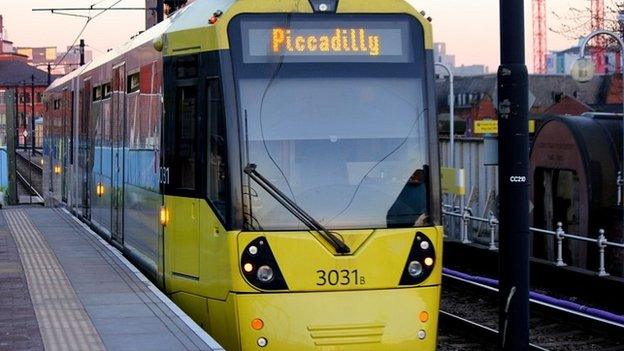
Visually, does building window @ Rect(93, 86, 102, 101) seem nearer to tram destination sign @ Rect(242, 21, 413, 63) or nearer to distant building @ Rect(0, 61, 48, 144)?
tram destination sign @ Rect(242, 21, 413, 63)

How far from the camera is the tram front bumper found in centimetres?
916

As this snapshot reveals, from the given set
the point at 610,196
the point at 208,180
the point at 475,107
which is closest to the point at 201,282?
the point at 208,180

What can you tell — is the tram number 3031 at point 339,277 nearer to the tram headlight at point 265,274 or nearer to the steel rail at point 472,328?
the tram headlight at point 265,274

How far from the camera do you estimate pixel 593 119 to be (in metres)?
20.4

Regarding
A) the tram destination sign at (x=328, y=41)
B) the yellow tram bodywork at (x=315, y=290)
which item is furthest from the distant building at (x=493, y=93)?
the yellow tram bodywork at (x=315, y=290)

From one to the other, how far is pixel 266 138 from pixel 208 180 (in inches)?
28.3

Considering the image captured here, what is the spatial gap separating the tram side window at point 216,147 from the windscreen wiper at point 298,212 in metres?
0.30

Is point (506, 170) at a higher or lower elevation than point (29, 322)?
higher

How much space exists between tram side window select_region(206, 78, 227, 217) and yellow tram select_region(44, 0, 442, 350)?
2cm

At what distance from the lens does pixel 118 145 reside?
50.7 feet

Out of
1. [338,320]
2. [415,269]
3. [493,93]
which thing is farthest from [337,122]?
[493,93]

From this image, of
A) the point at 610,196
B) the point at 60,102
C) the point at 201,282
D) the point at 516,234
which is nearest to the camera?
the point at 516,234

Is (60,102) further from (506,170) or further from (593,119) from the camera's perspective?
(506,170)

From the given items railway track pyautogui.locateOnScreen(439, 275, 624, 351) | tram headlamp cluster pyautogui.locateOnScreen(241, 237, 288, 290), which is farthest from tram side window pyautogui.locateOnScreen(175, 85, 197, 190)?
railway track pyautogui.locateOnScreen(439, 275, 624, 351)
